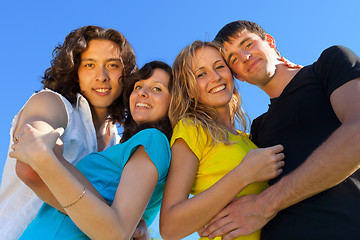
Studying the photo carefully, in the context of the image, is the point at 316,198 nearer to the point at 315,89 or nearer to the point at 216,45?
the point at 315,89

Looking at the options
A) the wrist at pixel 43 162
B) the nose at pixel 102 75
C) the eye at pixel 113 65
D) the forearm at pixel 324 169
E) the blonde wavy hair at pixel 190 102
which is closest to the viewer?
the wrist at pixel 43 162

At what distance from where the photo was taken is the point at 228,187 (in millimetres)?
2633

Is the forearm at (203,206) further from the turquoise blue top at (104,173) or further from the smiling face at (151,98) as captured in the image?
the smiling face at (151,98)

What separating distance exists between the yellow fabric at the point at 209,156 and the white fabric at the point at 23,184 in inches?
34.8

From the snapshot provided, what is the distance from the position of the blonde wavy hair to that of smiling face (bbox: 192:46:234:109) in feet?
0.16

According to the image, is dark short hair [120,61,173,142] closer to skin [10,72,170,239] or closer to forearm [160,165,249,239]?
forearm [160,165,249,239]

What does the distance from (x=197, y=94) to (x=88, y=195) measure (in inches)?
65.4

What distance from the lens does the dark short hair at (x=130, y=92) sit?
3326 millimetres

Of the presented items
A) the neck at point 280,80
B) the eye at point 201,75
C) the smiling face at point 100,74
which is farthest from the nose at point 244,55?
the smiling face at point 100,74

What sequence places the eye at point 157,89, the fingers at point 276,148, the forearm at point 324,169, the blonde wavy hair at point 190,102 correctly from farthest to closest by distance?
the eye at point 157,89, the blonde wavy hair at point 190,102, the fingers at point 276,148, the forearm at point 324,169

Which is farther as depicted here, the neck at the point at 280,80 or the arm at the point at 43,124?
the neck at the point at 280,80

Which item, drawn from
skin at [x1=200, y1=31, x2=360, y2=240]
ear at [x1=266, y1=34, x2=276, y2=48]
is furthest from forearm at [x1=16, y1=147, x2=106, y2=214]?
ear at [x1=266, y1=34, x2=276, y2=48]

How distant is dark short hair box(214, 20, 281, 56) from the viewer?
3.77 m

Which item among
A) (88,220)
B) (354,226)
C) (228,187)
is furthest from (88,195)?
(354,226)
